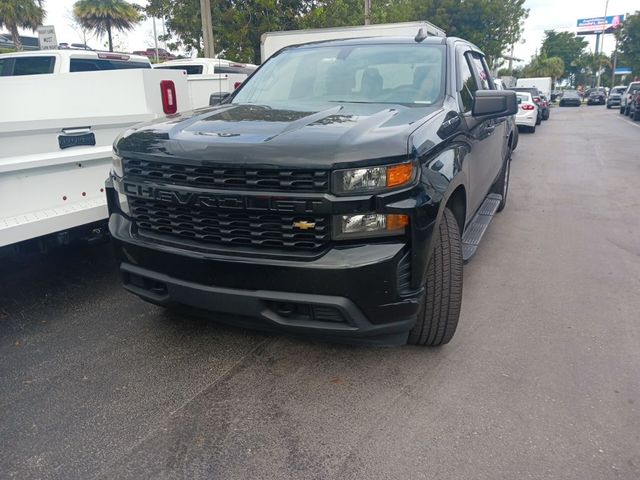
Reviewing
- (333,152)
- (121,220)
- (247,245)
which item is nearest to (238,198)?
(247,245)

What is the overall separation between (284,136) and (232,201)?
0.42 m

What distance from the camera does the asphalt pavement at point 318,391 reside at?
7.86ft

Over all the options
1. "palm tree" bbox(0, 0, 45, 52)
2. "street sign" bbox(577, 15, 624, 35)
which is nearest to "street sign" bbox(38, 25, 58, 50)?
"palm tree" bbox(0, 0, 45, 52)

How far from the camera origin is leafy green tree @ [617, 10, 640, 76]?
2279 inches

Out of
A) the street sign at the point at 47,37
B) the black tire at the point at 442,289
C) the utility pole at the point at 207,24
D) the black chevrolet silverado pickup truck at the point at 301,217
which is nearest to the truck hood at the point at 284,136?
the black chevrolet silverado pickup truck at the point at 301,217

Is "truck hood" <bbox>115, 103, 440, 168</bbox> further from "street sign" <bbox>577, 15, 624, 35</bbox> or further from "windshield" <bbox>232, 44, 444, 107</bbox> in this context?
"street sign" <bbox>577, 15, 624, 35</bbox>

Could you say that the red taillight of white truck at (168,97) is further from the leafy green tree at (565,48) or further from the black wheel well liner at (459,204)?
the leafy green tree at (565,48)

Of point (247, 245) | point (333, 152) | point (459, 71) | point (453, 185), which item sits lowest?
point (247, 245)

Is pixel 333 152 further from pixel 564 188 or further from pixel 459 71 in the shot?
pixel 564 188

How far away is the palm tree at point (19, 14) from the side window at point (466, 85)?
26.9m

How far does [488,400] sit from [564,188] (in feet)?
22.1

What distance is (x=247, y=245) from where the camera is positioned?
2.74m

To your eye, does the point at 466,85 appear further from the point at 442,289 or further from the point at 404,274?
the point at 404,274

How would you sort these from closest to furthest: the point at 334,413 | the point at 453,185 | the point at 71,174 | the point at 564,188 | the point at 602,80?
1. the point at 334,413
2. the point at 453,185
3. the point at 71,174
4. the point at 564,188
5. the point at 602,80
